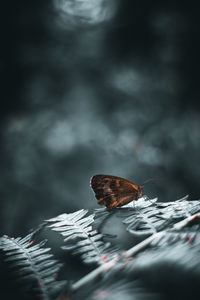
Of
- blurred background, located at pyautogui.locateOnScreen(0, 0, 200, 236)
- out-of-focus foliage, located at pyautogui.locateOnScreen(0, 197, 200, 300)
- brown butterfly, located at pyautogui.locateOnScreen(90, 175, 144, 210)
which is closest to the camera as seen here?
out-of-focus foliage, located at pyautogui.locateOnScreen(0, 197, 200, 300)

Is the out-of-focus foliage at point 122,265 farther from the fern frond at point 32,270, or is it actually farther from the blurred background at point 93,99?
the blurred background at point 93,99

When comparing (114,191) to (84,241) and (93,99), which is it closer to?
(84,241)

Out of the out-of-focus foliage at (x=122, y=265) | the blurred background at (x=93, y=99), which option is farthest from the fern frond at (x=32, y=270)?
the blurred background at (x=93, y=99)

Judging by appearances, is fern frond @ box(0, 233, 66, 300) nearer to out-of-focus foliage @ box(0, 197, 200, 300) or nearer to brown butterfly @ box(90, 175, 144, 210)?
out-of-focus foliage @ box(0, 197, 200, 300)

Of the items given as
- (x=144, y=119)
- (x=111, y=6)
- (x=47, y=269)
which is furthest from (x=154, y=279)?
(x=111, y=6)

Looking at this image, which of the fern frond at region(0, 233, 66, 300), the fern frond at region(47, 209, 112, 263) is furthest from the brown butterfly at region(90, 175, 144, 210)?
the fern frond at region(0, 233, 66, 300)
